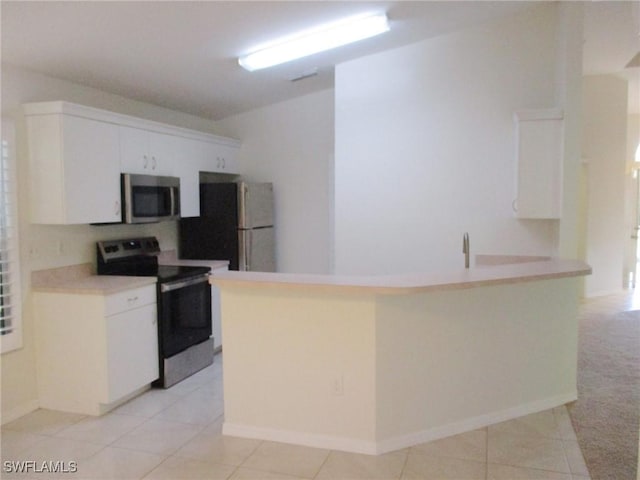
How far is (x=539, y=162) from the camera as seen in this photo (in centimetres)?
402

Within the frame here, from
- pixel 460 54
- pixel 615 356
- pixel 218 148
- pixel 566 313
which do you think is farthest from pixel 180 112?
pixel 615 356

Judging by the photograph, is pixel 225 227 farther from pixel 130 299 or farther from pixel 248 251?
pixel 130 299

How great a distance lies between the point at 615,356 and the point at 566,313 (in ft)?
5.45

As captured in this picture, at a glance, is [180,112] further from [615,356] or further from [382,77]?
[615,356]

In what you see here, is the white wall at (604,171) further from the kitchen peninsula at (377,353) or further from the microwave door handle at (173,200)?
the microwave door handle at (173,200)

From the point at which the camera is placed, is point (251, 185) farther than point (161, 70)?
Yes

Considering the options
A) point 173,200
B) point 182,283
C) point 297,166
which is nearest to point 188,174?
point 173,200

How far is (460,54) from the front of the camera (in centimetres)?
437

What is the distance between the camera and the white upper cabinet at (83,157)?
336cm

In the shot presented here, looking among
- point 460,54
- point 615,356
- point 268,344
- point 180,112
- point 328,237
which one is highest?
point 460,54

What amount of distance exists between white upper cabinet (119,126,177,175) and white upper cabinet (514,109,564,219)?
2977 mm

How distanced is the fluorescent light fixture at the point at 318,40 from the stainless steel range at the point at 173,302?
1.80m

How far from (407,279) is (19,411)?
277cm

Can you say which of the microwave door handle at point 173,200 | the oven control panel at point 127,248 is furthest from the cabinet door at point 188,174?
the oven control panel at point 127,248
